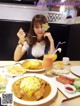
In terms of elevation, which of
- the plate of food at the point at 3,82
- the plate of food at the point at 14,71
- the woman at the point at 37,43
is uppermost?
the woman at the point at 37,43

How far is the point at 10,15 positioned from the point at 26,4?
1.17 ft

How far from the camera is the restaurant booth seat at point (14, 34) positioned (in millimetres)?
2178

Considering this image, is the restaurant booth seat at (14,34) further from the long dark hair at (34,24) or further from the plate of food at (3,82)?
the plate of food at (3,82)

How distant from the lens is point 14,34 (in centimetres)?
221

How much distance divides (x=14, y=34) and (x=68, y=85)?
4.09ft

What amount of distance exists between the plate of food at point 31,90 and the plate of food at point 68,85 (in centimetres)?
6

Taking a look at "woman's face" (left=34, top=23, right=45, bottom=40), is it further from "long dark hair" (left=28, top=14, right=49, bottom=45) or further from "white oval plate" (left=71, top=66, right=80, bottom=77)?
"white oval plate" (left=71, top=66, right=80, bottom=77)

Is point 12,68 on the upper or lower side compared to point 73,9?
lower

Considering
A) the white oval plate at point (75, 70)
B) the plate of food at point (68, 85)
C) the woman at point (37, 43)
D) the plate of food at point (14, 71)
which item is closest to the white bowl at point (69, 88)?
the plate of food at point (68, 85)

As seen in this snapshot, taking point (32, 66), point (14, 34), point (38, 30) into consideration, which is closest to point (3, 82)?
point (32, 66)

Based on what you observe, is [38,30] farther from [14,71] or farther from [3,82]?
[3,82]

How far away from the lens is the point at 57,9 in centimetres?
251

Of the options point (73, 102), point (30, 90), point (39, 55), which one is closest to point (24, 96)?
point (30, 90)

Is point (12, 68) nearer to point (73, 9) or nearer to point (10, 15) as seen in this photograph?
point (10, 15)
